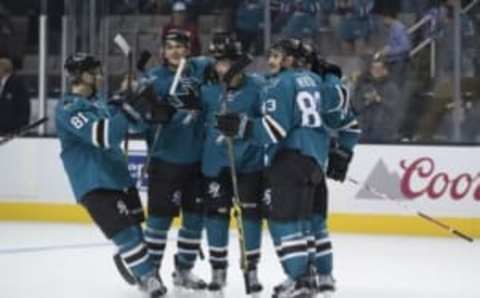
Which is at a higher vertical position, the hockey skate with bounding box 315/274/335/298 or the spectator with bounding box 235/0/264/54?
the spectator with bounding box 235/0/264/54

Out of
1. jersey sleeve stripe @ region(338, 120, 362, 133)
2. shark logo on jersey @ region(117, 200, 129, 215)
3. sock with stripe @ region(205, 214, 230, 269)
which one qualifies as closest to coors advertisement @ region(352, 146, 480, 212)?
jersey sleeve stripe @ region(338, 120, 362, 133)

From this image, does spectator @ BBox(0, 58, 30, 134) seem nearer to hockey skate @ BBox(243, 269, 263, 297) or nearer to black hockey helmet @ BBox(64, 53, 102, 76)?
black hockey helmet @ BBox(64, 53, 102, 76)

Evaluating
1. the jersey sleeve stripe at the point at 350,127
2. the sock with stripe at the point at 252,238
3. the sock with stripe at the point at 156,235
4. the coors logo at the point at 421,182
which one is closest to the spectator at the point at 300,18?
the coors logo at the point at 421,182

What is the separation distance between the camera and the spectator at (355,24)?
349 inches

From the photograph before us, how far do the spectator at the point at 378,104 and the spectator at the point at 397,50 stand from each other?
2.5 inches

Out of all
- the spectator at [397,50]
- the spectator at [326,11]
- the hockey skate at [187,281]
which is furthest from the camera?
the spectator at [326,11]

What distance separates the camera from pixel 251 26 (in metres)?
9.01

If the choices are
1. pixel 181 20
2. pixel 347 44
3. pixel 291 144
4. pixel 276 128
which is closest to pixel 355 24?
pixel 347 44

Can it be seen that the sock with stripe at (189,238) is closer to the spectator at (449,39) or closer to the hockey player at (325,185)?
the hockey player at (325,185)

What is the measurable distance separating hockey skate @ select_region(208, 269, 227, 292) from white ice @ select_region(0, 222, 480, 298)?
4.5 inches

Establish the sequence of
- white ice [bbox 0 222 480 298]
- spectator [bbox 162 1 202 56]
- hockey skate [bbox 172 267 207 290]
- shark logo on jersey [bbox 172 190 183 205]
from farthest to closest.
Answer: spectator [bbox 162 1 202 56], white ice [bbox 0 222 480 298], hockey skate [bbox 172 267 207 290], shark logo on jersey [bbox 172 190 183 205]

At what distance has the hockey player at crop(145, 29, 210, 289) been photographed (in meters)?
5.43

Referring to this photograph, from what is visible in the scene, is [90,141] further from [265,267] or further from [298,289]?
[265,267]

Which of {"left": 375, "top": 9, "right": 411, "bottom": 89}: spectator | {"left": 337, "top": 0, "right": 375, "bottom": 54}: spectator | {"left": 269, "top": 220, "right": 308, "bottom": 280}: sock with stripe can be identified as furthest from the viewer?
{"left": 337, "top": 0, "right": 375, "bottom": 54}: spectator
